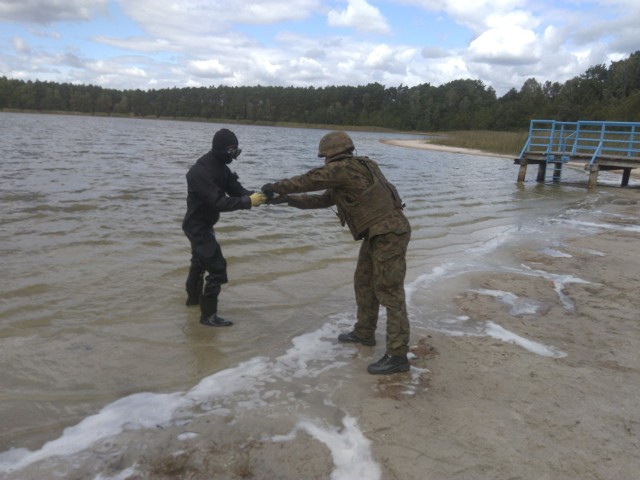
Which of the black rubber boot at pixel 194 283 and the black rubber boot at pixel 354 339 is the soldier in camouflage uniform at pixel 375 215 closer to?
the black rubber boot at pixel 354 339

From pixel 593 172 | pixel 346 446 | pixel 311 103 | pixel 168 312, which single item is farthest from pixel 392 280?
pixel 311 103

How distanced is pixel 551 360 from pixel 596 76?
113m

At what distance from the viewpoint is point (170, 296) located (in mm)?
6676

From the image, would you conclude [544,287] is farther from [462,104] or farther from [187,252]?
[462,104]

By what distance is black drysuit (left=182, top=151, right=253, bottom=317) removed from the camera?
498 cm

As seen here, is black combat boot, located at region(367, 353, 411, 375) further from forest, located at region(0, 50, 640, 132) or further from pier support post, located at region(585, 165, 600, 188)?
forest, located at region(0, 50, 640, 132)

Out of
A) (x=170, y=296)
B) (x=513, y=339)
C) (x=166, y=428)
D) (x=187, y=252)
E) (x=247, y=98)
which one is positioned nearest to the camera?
(x=166, y=428)

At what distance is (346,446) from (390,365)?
1.19 m

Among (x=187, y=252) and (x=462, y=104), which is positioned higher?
(x=462, y=104)

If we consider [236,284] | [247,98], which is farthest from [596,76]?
[236,284]

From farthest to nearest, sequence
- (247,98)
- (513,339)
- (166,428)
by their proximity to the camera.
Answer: (247,98)
(513,339)
(166,428)

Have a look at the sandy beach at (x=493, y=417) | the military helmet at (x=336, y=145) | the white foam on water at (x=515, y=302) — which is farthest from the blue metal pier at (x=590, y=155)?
the military helmet at (x=336, y=145)

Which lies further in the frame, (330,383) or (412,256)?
(412,256)

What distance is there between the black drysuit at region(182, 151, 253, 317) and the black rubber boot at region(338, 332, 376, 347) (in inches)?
56.1
